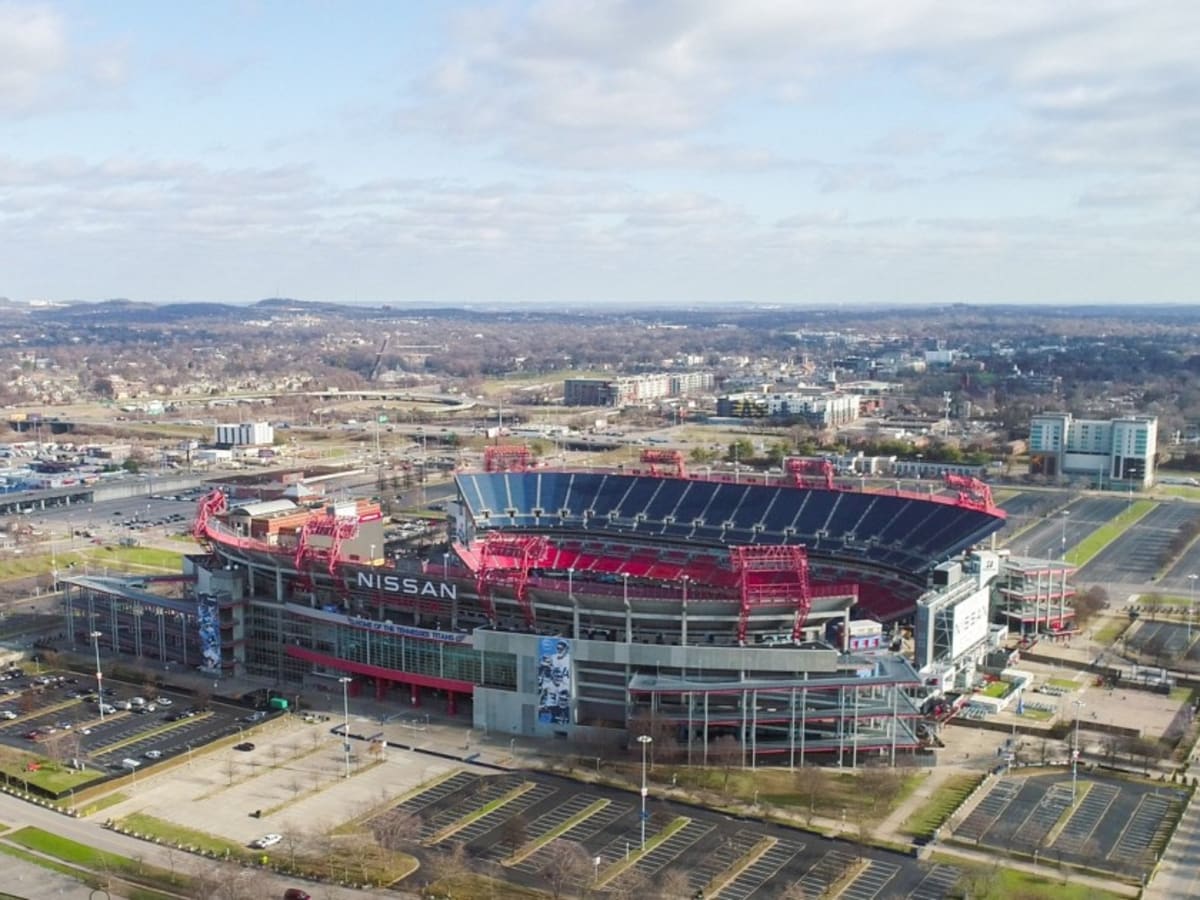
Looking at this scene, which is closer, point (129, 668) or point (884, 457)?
point (129, 668)

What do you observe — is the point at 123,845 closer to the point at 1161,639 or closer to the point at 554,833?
the point at 554,833

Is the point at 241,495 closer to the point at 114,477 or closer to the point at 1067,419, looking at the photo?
the point at 114,477

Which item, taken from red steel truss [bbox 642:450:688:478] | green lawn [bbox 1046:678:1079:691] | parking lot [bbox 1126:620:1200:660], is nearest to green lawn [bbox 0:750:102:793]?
green lawn [bbox 1046:678:1079:691]

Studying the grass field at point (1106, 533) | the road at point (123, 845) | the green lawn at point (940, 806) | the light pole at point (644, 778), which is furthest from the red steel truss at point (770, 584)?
the grass field at point (1106, 533)

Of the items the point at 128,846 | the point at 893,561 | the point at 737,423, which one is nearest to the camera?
the point at 128,846

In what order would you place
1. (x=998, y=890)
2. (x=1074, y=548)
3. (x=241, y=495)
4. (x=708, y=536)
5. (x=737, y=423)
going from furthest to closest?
(x=737, y=423), (x=241, y=495), (x=1074, y=548), (x=708, y=536), (x=998, y=890)

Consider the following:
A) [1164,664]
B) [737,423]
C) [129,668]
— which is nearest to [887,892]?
[1164,664]
